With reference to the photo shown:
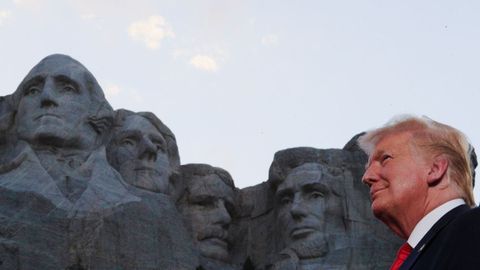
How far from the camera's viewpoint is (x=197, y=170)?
1295cm

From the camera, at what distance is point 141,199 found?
11.1 meters

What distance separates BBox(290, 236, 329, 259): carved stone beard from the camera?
Answer: 12.0m

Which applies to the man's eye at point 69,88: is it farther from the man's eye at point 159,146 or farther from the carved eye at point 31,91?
the man's eye at point 159,146

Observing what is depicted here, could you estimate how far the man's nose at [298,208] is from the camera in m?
12.3

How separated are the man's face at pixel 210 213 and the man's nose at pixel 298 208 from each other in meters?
0.80

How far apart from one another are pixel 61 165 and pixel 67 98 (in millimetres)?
798

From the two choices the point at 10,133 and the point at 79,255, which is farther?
the point at 10,133

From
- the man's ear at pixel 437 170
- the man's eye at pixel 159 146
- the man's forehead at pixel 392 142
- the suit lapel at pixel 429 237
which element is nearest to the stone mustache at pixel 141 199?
the man's eye at pixel 159 146

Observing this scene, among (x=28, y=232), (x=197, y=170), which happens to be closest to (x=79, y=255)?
(x=28, y=232)

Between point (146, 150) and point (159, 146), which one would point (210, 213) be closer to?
point (159, 146)

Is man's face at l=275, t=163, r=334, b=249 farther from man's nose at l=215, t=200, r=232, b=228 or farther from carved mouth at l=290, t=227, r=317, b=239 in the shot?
man's nose at l=215, t=200, r=232, b=228

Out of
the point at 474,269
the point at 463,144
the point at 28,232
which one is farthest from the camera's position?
the point at 28,232

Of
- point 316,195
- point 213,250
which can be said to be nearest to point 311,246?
point 316,195

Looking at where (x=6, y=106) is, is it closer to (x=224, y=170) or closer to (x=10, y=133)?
(x=10, y=133)
